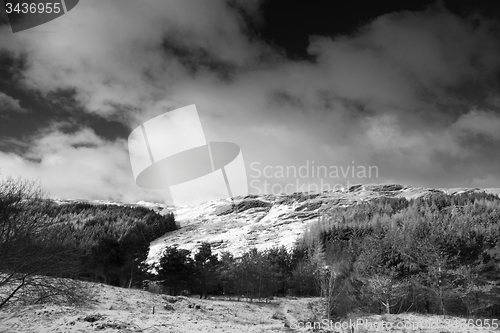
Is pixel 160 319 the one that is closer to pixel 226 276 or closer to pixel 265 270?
pixel 226 276

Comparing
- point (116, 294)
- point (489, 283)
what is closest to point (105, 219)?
point (116, 294)

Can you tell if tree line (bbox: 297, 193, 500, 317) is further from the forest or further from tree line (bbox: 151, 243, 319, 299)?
tree line (bbox: 151, 243, 319, 299)

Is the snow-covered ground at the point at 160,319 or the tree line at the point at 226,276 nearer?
the snow-covered ground at the point at 160,319

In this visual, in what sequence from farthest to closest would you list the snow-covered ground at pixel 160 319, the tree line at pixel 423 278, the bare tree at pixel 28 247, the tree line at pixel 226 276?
the tree line at pixel 226 276
the tree line at pixel 423 278
the snow-covered ground at pixel 160 319
the bare tree at pixel 28 247

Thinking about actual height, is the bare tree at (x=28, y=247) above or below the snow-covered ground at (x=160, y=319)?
above

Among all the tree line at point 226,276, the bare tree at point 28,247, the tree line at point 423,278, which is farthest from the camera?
Answer: the tree line at point 226,276

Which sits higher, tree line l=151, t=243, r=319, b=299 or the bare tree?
→ the bare tree

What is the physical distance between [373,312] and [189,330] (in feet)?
100

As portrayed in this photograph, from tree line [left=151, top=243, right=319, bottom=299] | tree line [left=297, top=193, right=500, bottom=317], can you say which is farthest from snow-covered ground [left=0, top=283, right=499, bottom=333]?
tree line [left=151, top=243, right=319, bottom=299]

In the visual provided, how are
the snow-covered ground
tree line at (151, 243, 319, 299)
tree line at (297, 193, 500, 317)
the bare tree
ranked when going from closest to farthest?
the bare tree < the snow-covered ground < tree line at (297, 193, 500, 317) < tree line at (151, 243, 319, 299)

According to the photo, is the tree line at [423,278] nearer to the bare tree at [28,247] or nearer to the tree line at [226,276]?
the tree line at [226,276]

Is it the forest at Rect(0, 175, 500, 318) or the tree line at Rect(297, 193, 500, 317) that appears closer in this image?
the forest at Rect(0, 175, 500, 318)

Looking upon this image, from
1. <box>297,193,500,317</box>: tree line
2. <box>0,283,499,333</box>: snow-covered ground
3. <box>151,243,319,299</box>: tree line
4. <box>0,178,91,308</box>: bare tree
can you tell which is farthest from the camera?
<box>151,243,319,299</box>: tree line

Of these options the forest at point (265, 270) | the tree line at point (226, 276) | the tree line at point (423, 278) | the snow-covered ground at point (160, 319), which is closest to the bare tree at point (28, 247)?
the forest at point (265, 270)
